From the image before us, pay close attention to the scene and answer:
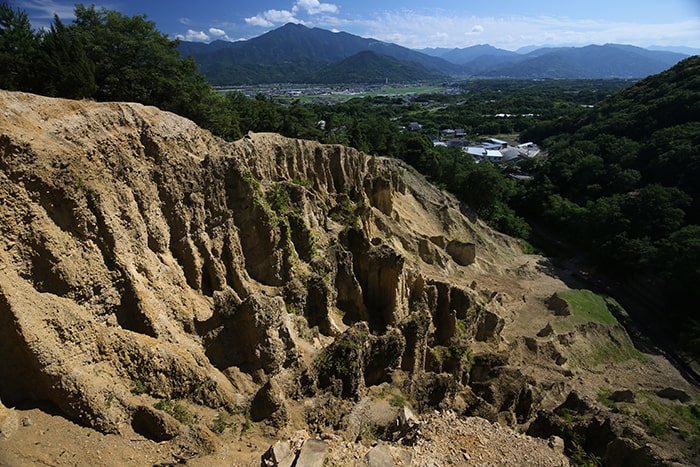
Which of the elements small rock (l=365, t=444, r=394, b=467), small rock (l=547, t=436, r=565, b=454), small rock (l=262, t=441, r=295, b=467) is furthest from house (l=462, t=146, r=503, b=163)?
small rock (l=262, t=441, r=295, b=467)

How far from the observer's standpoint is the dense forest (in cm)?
2706

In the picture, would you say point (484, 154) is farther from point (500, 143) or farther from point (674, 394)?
point (674, 394)

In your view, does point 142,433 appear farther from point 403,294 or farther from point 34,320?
point 403,294

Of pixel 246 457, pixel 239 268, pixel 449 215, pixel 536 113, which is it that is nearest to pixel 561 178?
pixel 449 215

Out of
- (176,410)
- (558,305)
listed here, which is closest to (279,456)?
(176,410)

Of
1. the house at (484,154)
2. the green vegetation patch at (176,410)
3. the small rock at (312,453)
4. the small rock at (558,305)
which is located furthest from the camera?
the house at (484,154)

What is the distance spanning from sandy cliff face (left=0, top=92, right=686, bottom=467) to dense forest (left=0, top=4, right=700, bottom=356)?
902 centimetres

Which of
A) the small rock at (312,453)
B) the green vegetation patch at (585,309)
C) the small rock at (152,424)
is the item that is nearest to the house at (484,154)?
the green vegetation patch at (585,309)

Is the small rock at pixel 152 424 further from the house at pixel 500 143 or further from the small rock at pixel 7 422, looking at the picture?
the house at pixel 500 143

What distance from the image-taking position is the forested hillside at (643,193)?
42.5 m

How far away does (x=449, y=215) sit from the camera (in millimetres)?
48562

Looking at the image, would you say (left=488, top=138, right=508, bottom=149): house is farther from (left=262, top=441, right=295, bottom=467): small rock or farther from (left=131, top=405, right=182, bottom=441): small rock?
(left=131, top=405, right=182, bottom=441): small rock

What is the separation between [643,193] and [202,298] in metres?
58.4

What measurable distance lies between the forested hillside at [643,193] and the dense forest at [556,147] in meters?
0.18
